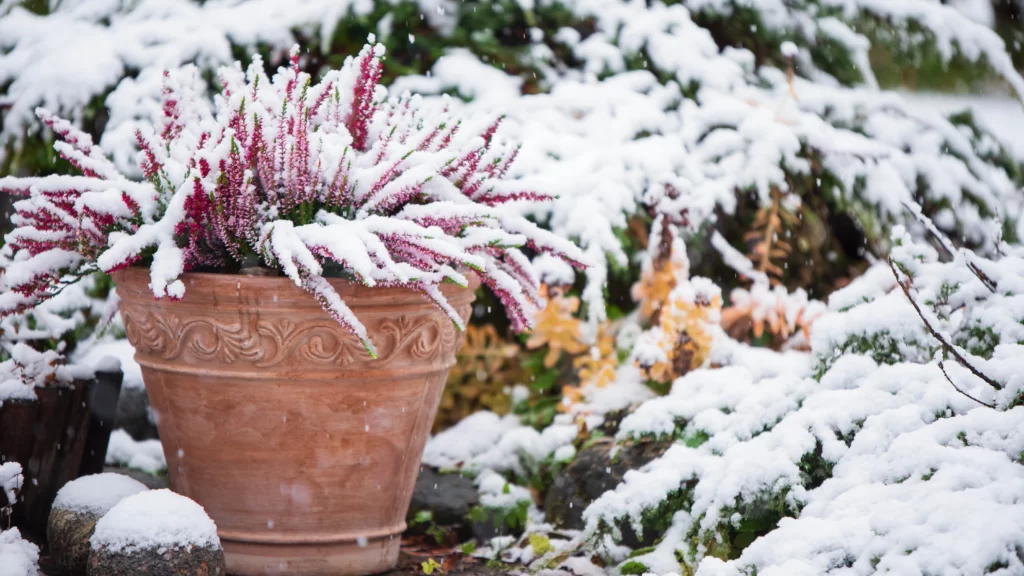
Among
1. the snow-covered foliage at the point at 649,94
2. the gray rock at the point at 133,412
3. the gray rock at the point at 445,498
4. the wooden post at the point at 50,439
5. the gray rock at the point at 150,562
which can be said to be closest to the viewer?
the gray rock at the point at 150,562

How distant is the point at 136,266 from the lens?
182 cm

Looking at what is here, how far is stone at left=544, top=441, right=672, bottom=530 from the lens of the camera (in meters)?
2.18

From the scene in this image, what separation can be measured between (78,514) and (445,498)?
3.06ft

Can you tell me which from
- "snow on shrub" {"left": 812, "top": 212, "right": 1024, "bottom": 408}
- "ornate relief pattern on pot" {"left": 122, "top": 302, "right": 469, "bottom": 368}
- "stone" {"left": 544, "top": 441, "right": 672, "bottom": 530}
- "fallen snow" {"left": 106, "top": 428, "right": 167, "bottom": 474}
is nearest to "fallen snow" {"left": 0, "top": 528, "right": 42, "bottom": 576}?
"ornate relief pattern on pot" {"left": 122, "top": 302, "right": 469, "bottom": 368}

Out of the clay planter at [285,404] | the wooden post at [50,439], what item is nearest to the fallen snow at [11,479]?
the wooden post at [50,439]

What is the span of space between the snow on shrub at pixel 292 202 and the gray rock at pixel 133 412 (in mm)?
883

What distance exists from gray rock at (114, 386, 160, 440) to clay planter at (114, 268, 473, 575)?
83 cm

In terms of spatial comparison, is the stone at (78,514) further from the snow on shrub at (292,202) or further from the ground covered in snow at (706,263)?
the snow on shrub at (292,202)

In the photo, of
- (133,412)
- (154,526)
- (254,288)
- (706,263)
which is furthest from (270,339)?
(706,263)

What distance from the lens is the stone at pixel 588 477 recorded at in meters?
2.18

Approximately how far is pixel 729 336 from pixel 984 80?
5.37 feet

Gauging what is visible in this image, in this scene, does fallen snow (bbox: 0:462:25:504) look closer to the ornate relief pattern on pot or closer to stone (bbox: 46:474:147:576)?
stone (bbox: 46:474:147:576)

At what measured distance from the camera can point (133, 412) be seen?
8.82ft

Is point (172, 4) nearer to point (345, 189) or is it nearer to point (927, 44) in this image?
point (345, 189)
